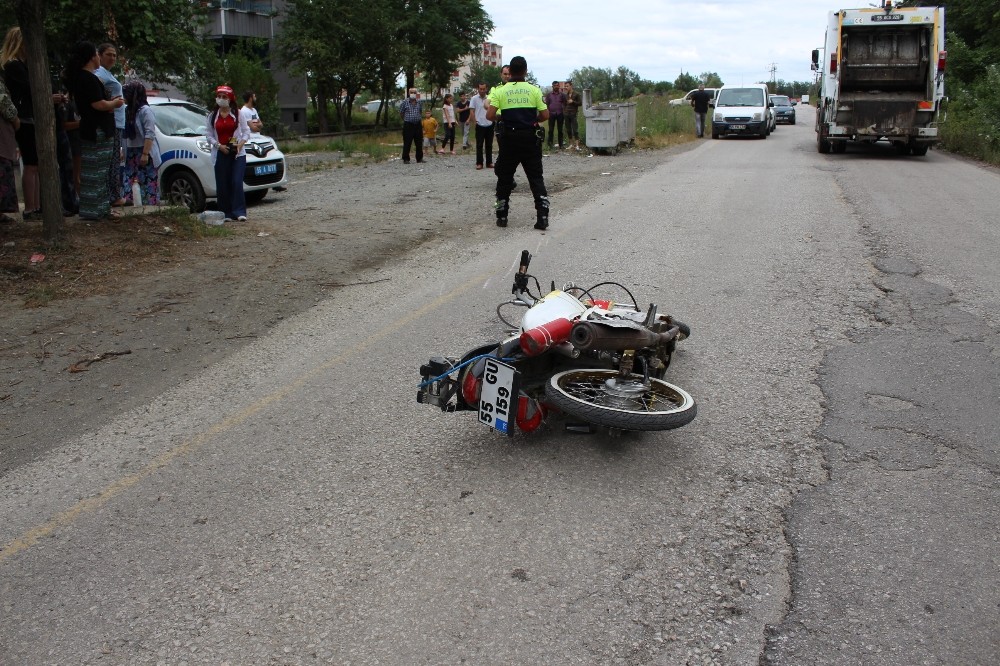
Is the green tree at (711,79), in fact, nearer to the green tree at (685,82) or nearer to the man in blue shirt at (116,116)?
the green tree at (685,82)

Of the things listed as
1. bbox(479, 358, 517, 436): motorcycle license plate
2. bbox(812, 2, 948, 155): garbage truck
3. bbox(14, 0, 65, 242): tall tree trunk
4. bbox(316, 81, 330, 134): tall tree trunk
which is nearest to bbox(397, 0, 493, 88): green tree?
bbox(316, 81, 330, 134): tall tree trunk

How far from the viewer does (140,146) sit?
10883mm

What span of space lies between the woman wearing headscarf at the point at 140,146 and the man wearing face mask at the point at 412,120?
8467 mm

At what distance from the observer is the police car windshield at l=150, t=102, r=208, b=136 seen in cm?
1247

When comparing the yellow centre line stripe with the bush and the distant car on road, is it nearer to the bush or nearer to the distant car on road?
the bush

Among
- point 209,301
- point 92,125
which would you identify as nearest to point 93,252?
point 92,125

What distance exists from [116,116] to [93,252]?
2.20m

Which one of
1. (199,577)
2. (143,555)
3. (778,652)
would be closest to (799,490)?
(778,652)

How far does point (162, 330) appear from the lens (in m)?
6.37

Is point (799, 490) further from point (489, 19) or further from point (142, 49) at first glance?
point (489, 19)

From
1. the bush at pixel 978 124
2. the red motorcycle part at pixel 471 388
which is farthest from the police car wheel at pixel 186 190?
the bush at pixel 978 124

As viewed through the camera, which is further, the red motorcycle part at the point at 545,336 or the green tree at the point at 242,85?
the green tree at the point at 242,85

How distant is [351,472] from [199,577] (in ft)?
3.17

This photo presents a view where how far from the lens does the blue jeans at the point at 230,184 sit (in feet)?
34.6
